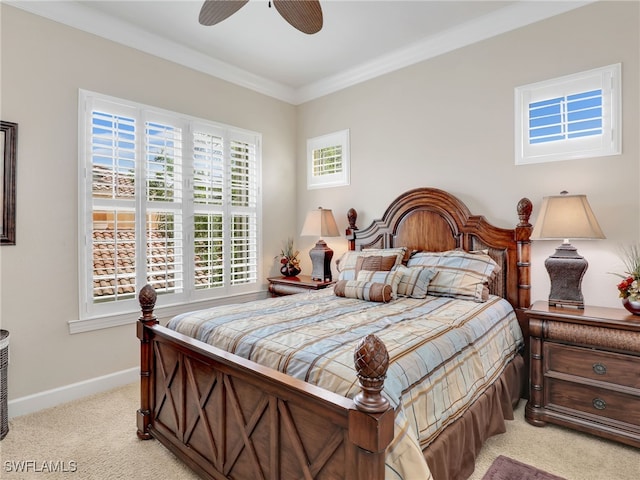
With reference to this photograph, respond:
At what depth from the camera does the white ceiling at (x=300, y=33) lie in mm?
2875

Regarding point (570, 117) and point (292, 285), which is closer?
point (570, 117)

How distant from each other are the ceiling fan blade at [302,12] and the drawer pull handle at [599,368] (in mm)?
2729

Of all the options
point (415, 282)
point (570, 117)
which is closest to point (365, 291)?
point (415, 282)

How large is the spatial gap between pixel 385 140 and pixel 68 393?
3624mm

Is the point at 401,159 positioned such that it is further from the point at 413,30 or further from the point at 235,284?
the point at 235,284

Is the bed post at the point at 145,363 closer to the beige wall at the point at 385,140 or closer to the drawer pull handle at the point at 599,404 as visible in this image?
the beige wall at the point at 385,140

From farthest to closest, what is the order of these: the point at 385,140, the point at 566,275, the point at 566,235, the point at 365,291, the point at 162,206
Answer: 1. the point at 385,140
2. the point at 162,206
3. the point at 365,291
4. the point at 566,275
5. the point at 566,235

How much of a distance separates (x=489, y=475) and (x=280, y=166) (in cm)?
366

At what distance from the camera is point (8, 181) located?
257 cm

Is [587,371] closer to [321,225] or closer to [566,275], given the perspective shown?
[566,275]

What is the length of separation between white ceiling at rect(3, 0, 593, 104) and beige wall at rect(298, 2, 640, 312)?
0.14 meters

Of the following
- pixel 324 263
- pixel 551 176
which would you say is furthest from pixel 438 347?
pixel 324 263

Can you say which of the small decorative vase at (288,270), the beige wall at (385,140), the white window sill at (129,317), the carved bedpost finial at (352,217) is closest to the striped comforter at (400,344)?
the beige wall at (385,140)

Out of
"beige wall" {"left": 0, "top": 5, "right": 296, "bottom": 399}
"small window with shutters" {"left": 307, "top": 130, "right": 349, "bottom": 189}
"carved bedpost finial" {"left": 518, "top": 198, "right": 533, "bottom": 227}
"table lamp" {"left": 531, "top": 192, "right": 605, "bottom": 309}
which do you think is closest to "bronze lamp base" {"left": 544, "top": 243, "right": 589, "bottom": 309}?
"table lamp" {"left": 531, "top": 192, "right": 605, "bottom": 309}
